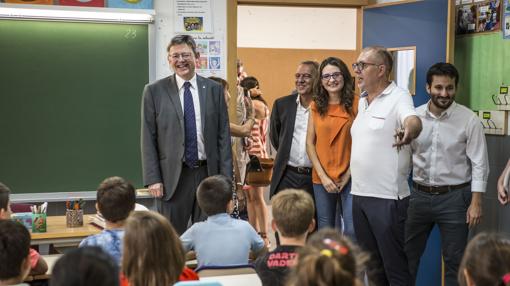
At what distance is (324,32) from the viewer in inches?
407

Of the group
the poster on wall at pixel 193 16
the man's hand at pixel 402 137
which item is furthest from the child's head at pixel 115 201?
the poster on wall at pixel 193 16

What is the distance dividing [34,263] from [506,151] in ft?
10.3

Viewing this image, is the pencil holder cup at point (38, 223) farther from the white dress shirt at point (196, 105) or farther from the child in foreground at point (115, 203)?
the white dress shirt at point (196, 105)

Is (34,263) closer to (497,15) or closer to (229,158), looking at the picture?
(229,158)

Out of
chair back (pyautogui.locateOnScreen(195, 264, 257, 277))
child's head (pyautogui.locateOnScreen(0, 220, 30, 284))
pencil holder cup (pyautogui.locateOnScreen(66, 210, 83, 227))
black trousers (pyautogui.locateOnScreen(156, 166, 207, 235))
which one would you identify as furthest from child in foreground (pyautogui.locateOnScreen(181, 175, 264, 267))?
pencil holder cup (pyautogui.locateOnScreen(66, 210, 83, 227))

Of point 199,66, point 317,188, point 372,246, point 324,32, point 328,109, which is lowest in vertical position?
point 372,246

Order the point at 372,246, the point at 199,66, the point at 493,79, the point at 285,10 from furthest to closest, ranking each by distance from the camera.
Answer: the point at 285,10 < the point at 199,66 < the point at 493,79 < the point at 372,246

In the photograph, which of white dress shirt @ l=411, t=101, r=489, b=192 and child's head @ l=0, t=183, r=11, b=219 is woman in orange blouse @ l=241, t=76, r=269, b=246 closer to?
white dress shirt @ l=411, t=101, r=489, b=192

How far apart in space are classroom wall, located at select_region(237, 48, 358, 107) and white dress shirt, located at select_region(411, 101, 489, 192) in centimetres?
555

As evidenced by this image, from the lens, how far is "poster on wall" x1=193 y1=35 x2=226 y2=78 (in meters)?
5.31

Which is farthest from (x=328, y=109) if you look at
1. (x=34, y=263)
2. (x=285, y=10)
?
(x=285, y=10)

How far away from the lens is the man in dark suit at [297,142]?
4.67 metres

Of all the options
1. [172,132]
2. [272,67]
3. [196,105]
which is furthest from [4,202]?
[272,67]

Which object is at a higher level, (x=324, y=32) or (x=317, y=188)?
(x=324, y=32)
